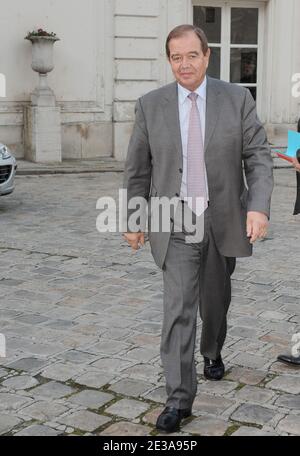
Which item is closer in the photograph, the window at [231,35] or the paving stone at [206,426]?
the paving stone at [206,426]

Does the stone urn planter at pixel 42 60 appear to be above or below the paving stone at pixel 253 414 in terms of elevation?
above

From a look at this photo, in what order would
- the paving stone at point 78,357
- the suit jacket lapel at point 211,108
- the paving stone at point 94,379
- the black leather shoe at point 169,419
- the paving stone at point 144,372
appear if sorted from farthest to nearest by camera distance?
the paving stone at point 78,357, the paving stone at point 144,372, the paving stone at point 94,379, the suit jacket lapel at point 211,108, the black leather shoe at point 169,419

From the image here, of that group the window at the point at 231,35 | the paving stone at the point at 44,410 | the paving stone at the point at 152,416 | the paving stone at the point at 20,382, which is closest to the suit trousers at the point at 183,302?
the paving stone at the point at 152,416

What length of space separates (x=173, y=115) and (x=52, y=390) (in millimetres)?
1593

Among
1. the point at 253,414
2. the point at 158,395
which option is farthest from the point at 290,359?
the point at 158,395

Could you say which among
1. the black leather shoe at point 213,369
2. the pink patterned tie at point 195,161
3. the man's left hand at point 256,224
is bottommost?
the black leather shoe at point 213,369

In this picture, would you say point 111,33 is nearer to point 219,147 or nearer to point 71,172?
point 71,172

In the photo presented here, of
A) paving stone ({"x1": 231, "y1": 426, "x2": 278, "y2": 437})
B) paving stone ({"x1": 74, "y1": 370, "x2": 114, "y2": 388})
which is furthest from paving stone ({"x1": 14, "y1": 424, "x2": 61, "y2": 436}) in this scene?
paving stone ({"x1": 231, "y1": 426, "x2": 278, "y2": 437})

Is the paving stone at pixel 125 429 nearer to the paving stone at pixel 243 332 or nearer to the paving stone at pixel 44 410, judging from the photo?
the paving stone at pixel 44 410

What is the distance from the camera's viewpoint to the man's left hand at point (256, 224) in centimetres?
372

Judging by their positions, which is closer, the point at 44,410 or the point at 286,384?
the point at 44,410

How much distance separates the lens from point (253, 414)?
391cm

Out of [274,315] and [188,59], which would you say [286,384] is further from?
[188,59]

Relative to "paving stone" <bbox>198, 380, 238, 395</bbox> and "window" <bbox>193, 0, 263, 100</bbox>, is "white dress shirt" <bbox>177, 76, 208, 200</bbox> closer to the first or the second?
"paving stone" <bbox>198, 380, 238, 395</bbox>
